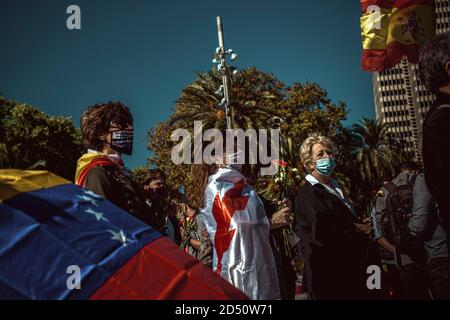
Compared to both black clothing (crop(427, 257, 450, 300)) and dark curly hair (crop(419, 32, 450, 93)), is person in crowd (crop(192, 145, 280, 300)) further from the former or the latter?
dark curly hair (crop(419, 32, 450, 93))

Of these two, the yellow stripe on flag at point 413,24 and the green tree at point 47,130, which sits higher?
the yellow stripe on flag at point 413,24

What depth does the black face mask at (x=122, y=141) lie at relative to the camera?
3145mm

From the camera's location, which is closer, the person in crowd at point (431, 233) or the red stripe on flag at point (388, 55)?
the person in crowd at point (431, 233)

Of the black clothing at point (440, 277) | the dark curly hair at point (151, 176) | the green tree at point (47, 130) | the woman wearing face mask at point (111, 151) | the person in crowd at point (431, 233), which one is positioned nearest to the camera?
the woman wearing face mask at point (111, 151)

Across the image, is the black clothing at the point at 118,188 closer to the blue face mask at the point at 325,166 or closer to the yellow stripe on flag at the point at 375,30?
the blue face mask at the point at 325,166

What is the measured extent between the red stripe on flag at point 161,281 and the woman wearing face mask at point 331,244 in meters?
2.00

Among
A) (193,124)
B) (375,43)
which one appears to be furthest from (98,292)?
(193,124)

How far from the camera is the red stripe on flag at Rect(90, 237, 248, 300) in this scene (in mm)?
1568

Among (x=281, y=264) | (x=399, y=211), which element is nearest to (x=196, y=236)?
(x=281, y=264)

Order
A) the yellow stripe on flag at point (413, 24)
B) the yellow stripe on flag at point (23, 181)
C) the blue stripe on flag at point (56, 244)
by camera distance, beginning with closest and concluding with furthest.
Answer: the blue stripe on flag at point (56, 244) < the yellow stripe on flag at point (23, 181) < the yellow stripe on flag at point (413, 24)

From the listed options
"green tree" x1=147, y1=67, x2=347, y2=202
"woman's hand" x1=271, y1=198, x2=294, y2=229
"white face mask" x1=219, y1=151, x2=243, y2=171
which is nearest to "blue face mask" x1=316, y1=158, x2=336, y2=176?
"woman's hand" x1=271, y1=198, x2=294, y2=229

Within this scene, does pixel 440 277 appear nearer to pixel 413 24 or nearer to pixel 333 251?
pixel 333 251

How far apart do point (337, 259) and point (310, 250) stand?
0.22 m

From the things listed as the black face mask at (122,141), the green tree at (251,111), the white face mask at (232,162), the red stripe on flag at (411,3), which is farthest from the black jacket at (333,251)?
the green tree at (251,111)
